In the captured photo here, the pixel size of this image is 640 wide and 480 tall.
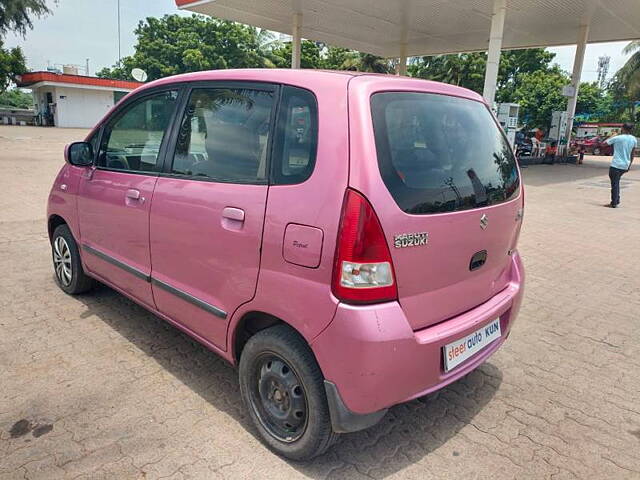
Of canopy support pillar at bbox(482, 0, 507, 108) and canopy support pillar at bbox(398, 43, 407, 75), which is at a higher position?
canopy support pillar at bbox(398, 43, 407, 75)

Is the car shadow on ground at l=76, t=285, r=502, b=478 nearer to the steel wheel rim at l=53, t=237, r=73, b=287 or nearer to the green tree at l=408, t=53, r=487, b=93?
the steel wheel rim at l=53, t=237, r=73, b=287

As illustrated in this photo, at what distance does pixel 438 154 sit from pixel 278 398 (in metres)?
1.45

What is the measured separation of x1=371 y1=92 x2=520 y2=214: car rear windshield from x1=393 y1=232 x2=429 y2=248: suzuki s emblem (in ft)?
0.34

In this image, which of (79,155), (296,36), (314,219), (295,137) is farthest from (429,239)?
(296,36)

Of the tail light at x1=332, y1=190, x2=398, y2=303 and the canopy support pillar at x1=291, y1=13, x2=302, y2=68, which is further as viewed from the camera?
the canopy support pillar at x1=291, y1=13, x2=302, y2=68

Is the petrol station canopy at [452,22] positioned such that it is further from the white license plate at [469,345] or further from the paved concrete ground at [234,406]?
the white license plate at [469,345]

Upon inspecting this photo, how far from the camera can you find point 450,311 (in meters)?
2.29

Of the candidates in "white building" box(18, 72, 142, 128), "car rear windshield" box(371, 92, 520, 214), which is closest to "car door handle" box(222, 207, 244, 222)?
"car rear windshield" box(371, 92, 520, 214)

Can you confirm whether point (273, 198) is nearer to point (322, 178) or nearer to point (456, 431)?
point (322, 178)

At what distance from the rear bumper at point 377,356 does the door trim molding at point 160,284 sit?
0.75 meters

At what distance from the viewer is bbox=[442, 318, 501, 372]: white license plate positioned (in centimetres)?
221

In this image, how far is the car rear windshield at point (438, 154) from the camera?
2049 millimetres

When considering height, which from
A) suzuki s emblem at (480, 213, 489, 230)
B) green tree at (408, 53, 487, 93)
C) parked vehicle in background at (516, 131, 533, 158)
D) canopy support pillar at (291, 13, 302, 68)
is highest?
green tree at (408, 53, 487, 93)

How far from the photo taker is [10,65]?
35.2 m
